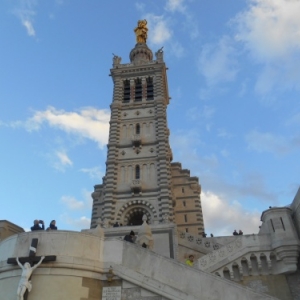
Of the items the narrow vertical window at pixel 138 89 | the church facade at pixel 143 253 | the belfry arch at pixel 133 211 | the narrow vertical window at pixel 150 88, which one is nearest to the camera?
the church facade at pixel 143 253

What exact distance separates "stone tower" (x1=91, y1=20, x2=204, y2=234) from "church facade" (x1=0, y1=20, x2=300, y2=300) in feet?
0.36

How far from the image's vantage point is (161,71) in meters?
42.3

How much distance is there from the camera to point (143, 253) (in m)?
12.0

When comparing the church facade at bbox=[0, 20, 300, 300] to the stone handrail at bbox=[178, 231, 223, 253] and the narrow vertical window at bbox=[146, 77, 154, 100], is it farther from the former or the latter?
the narrow vertical window at bbox=[146, 77, 154, 100]

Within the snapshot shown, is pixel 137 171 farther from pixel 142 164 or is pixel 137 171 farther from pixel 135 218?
pixel 135 218

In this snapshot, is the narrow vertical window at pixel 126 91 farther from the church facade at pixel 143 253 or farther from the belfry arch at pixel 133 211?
the belfry arch at pixel 133 211

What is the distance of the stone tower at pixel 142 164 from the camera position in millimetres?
31188

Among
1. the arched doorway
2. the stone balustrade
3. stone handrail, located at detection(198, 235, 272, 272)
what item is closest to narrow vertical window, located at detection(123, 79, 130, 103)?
the arched doorway

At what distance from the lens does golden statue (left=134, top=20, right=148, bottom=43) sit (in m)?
52.9

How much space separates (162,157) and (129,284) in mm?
22679

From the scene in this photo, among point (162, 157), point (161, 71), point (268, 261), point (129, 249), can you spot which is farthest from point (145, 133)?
point (129, 249)

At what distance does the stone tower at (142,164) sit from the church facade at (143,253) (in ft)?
0.36

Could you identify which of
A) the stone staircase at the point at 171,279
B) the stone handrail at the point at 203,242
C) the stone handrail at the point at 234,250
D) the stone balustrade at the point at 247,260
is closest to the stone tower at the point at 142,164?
the stone handrail at the point at 203,242

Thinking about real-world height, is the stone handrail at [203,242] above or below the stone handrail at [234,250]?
above
